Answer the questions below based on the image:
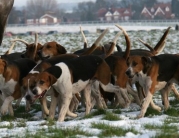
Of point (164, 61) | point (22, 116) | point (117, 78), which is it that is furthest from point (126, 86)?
point (22, 116)

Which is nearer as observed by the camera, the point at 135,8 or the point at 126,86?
the point at 126,86

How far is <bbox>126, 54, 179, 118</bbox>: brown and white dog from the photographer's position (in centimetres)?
970

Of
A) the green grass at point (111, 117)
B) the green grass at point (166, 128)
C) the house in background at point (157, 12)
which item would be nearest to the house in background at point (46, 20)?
the house in background at point (157, 12)

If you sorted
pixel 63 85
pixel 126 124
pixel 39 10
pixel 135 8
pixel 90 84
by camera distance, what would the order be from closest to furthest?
pixel 126 124 < pixel 63 85 < pixel 90 84 < pixel 135 8 < pixel 39 10

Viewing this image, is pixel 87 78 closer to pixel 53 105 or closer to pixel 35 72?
pixel 53 105

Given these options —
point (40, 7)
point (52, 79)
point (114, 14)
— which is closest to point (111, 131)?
point (52, 79)

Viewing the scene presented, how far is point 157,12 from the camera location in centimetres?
14162

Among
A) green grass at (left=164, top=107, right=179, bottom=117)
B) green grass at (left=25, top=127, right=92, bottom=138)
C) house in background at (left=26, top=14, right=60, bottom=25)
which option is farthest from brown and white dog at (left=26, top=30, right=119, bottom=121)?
house in background at (left=26, top=14, right=60, bottom=25)

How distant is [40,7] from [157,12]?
35.9 metres

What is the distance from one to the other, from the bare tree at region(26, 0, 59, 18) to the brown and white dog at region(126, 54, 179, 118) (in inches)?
5697

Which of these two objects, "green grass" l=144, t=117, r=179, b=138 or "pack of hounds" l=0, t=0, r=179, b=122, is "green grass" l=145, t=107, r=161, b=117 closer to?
"pack of hounds" l=0, t=0, r=179, b=122

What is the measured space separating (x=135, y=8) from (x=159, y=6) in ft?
19.4

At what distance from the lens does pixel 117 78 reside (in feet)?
34.6

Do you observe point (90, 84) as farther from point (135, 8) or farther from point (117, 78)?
point (135, 8)
